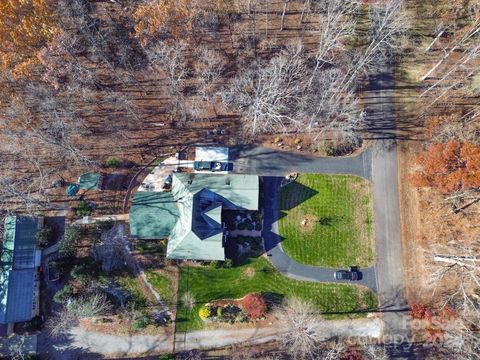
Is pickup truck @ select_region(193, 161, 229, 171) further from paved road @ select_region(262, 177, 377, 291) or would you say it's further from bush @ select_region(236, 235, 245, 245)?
bush @ select_region(236, 235, 245, 245)

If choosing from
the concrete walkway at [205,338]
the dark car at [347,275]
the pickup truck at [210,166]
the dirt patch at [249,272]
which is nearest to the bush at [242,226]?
the dirt patch at [249,272]

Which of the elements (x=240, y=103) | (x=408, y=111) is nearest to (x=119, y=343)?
(x=240, y=103)

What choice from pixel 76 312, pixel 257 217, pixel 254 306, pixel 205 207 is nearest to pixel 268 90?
pixel 257 217

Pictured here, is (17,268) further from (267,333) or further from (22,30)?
(267,333)

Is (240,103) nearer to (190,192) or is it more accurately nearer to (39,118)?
(190,192)

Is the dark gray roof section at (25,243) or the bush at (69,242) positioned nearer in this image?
the dark gray roof section at (25,243)

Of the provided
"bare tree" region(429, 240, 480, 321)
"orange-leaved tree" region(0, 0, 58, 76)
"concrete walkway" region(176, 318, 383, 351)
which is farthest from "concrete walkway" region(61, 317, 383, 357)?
"orange-leaved tree" region(0, 0, 58, 76)

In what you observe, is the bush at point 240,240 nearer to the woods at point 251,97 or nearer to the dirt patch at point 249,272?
the dirt patch at point 249,272
